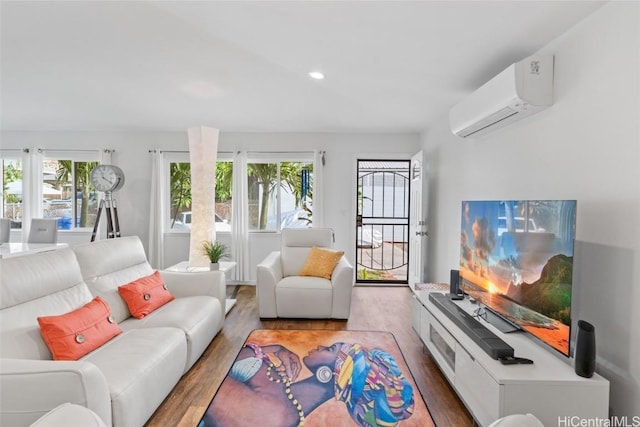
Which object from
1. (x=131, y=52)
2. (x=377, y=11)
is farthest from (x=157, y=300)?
(x=377, y=11)

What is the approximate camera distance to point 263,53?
94.4 inches

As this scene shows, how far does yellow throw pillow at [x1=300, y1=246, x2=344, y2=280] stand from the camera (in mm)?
3678

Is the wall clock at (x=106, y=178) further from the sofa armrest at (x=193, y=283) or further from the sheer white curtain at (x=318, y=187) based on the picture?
the sheer white curtain at (x=318, y=187)

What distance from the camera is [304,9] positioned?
1821 mm

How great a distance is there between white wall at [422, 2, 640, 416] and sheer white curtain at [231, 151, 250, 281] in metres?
3.73

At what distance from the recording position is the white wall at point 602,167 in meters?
1.53

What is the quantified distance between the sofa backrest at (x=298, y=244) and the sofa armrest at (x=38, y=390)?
266cm

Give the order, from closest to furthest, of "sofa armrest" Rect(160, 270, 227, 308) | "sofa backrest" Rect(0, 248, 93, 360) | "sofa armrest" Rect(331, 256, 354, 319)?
1. "sofa backrest" Rect(0, 248, 93, 360)
2. "sofa armrest" Rect(160, 270, 227, 308)
3. "sofa armrest" Rect(331, 256, 354, 319)

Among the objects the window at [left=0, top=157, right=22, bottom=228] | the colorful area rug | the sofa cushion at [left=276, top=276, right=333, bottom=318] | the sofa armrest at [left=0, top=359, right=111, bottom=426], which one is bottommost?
the colorful area rug

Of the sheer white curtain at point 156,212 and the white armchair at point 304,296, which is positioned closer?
the white armchair at point 304,296

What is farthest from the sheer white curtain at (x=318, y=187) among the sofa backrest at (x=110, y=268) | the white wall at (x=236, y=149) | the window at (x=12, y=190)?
the window at (x=12, y=190)

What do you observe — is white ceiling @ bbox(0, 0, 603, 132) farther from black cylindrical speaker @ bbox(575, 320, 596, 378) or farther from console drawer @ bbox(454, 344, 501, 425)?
console drawer @ bbox(454, 344, 501, 425)

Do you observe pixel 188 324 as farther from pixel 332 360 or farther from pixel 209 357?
pixel 332 360

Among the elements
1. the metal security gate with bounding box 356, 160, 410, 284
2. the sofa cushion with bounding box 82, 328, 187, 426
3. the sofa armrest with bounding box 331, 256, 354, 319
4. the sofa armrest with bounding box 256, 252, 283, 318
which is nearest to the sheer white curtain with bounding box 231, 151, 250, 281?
the sofa armrest with bounding box 256, 252, 283, 318
